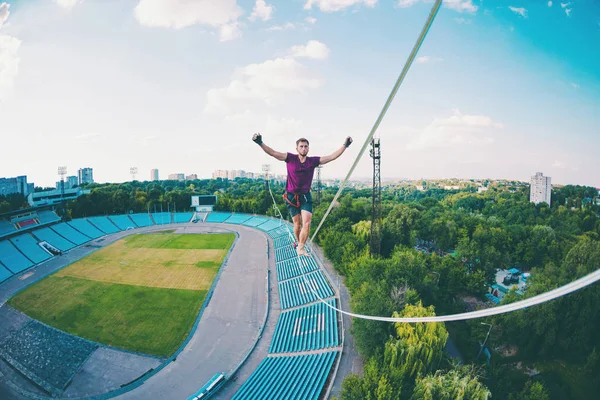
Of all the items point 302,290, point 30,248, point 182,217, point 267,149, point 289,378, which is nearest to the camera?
point 267,149

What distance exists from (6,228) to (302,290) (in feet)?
133

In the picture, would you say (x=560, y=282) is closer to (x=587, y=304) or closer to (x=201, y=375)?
(x=587, y=304)

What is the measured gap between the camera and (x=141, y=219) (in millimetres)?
58250

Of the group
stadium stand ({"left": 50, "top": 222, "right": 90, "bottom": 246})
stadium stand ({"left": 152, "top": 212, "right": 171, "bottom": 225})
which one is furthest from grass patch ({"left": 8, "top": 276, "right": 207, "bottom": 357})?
stadium stand ({"left": 152, "top": 212, "right": 171, "bottom": 225})

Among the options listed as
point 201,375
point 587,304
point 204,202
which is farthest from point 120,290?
point 204,202

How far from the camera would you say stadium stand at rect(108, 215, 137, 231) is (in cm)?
5347

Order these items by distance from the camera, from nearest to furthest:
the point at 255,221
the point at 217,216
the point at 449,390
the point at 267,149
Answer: the point at 267,149 < the point at 449,390 < the point at 255,221 < the point at 217,216

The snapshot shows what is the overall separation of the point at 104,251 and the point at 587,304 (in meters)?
50.0

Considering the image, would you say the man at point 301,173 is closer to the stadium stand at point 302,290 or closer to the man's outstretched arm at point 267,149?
the man's outstretched arm at point 267,149

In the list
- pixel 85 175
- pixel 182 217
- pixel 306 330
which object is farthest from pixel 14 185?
pixel 306 330

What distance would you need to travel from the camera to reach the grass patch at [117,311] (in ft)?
64.4

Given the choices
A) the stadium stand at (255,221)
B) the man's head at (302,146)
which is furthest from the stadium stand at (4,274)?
the man's head at (302,146)

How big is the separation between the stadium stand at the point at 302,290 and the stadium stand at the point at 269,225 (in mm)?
25209

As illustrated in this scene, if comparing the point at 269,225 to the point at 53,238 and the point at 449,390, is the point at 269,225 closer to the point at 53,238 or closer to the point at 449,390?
the point at 53,238
